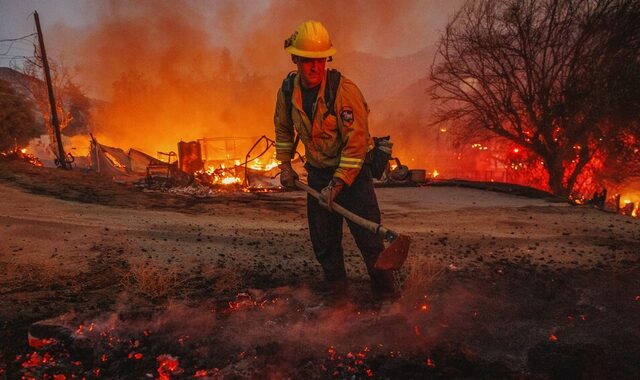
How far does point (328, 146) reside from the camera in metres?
3.24

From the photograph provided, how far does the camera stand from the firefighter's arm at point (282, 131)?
11.5 feet

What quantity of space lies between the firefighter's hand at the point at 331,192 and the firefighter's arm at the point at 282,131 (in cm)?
74

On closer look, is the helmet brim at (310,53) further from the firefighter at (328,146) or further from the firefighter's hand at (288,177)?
the firefighter's hand at (288,177)

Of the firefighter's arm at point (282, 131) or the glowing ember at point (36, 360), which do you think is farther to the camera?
the firefighter's arm at point (282, 131)

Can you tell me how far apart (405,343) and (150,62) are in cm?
5709

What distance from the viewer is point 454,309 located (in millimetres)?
3301

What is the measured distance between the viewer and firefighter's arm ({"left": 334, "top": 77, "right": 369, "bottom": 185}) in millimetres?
3051

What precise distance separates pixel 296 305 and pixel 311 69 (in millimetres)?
1894

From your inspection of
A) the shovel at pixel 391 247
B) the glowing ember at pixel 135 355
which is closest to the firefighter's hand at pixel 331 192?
the shovel at pixel 391 247

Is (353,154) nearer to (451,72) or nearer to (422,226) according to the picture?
(422,226)

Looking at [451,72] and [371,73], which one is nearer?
[451,72]

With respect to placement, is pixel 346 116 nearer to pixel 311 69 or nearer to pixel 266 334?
pixel 311 69

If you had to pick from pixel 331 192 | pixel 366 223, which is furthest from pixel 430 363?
pixel 331 192

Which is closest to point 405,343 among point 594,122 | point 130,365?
point 130,365
